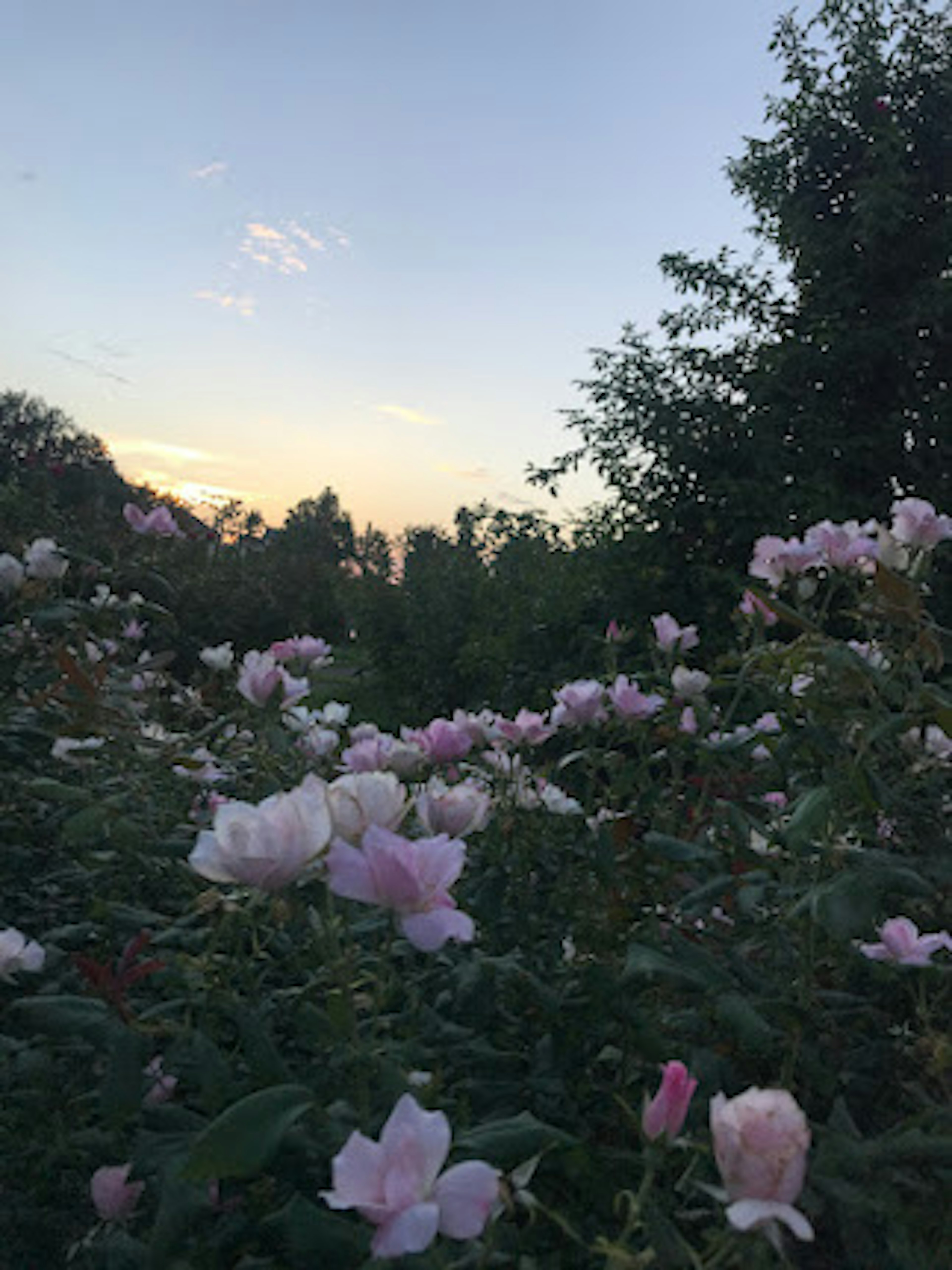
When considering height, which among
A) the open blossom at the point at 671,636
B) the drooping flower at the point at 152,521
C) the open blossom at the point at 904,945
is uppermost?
the drooping flower at the point at 152,521

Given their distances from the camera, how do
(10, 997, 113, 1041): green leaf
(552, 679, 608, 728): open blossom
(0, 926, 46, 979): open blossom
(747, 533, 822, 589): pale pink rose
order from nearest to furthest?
(10, 997, 113, 1041): green leaf < (0, 926, 46, 979): open blossom < (747, 533, 822, 589): pale pink rose < (552, 679, 608, 728): open blossom

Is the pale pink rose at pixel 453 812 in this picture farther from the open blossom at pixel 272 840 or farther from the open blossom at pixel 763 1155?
the open blossom at pixel 763 1155

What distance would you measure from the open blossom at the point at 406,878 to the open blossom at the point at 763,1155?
1.05 ft

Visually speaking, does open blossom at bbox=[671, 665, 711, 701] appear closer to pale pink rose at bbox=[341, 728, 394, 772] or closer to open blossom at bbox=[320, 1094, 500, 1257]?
pale pink rose at bbox=[341, 728, 394, 772]

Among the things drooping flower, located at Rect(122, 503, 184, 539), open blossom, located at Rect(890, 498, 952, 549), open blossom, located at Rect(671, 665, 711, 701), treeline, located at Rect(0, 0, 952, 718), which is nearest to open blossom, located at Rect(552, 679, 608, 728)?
open blossom, located at Rect(671, 665, 711, 701)

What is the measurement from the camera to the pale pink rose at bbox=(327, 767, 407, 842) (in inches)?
44.3

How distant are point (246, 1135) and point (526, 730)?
1546 millimetres

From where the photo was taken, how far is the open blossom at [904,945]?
4.91 feet

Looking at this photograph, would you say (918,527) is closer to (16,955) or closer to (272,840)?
(272,840)

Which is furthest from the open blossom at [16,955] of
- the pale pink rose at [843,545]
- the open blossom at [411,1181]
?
the pale pink rose at [843,545]

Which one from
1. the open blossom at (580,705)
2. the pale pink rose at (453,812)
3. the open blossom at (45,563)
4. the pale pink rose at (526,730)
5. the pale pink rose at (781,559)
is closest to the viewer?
the pale pink rose at (453,812)

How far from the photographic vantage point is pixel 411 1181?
0.83 m

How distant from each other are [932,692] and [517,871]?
87 cm

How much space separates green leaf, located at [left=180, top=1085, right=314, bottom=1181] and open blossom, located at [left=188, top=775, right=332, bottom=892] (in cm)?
20
